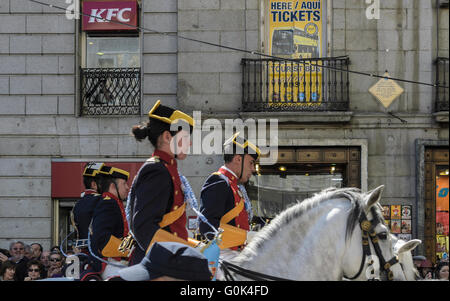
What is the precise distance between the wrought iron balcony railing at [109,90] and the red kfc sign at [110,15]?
91cm

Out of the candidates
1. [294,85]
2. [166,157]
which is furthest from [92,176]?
[294,85]

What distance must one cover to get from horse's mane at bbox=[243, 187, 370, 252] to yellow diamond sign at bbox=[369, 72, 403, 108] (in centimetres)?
979

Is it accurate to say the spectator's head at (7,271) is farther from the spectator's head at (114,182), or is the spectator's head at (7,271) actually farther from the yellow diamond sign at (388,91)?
the yellow diamond sign at (388,91)

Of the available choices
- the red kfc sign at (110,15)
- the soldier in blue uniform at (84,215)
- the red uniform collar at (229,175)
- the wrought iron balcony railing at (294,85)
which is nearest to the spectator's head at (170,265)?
the red uniform collar at (229,175)

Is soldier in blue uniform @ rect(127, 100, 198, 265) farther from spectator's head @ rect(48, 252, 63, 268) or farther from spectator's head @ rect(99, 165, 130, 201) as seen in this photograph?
spectator's head @ rect(48, 252, 63, 268)

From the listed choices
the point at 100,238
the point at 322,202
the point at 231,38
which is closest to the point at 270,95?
the point at 231,38

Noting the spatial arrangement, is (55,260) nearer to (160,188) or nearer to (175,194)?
(175,194)

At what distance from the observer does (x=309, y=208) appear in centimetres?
519

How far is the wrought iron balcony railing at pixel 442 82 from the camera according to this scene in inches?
574

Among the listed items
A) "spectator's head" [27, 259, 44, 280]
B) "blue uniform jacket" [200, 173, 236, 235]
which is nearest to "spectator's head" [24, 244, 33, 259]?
"spectator's head" [27, 259, 44, 280]

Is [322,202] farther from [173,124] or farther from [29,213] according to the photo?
[29,213]

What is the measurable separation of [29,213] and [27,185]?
22.9 inches

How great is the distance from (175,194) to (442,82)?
36.1ft

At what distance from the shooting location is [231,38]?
1498 centimetres
